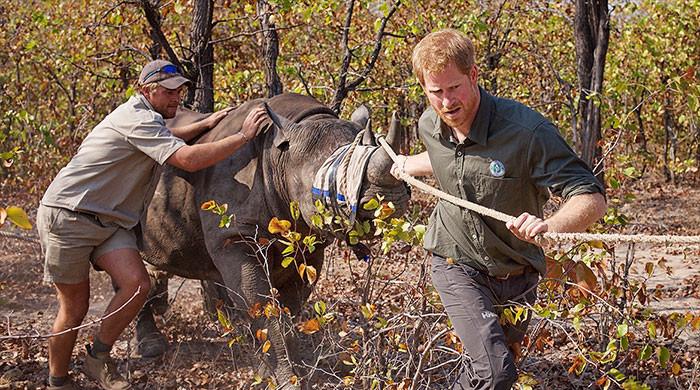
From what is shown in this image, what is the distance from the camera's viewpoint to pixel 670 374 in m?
5.62

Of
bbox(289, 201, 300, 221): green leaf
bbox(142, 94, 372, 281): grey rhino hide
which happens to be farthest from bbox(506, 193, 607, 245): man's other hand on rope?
bbox(142, 94, 372, 281): grey rhino hide

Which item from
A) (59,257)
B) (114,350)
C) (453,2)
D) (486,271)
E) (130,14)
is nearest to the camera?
(486,271)

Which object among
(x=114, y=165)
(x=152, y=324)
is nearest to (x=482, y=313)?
(x=114, y=165)

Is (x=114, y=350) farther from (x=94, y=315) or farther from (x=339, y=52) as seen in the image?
(x=339, y=52)

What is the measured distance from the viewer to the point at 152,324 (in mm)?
6914

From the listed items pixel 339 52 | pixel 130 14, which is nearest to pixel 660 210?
pixel 339 52

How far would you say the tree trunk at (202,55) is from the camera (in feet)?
24.7

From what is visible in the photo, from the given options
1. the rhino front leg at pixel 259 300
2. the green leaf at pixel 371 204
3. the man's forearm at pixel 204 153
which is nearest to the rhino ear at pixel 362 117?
the man's forearm at pixel 204 153

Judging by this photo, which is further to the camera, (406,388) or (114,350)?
(114,350)

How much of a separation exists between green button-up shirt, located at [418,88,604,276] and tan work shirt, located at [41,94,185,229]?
2013 millimetres

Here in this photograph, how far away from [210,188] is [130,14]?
423 centimetres

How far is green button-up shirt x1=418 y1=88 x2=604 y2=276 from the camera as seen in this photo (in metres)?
3.42

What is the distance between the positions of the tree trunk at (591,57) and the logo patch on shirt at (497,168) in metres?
5.08

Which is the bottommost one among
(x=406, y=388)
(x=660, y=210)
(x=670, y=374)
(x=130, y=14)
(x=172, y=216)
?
(x=660, y=210)
